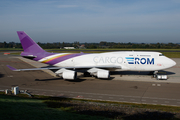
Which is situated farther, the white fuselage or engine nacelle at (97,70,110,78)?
the white fuselage

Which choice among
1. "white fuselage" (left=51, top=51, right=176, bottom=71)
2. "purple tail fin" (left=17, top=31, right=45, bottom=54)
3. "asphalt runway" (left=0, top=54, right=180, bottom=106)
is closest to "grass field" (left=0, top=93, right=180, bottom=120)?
"asphalt runway" (left=0, top=54, right=180, bottom=106)

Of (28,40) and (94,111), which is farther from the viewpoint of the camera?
(28,40)

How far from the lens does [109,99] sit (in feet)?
59.1

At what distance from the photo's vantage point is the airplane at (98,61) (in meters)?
27.1

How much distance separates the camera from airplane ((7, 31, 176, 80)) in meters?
27.1

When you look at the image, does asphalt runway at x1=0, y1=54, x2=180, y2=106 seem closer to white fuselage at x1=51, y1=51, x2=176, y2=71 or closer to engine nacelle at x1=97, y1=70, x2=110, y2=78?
engine nacelle at x1=97, y1=70, x2=110, y2=78

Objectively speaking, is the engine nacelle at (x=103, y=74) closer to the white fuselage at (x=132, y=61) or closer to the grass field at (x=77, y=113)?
the white fuselage at (x=132, y=61)

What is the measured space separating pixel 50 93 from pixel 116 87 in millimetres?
9165

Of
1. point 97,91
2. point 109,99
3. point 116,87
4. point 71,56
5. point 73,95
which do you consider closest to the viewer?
point 109,99

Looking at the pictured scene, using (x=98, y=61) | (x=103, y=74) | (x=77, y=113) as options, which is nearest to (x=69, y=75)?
(x=103, y=74)

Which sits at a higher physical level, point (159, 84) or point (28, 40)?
point (28, 40)

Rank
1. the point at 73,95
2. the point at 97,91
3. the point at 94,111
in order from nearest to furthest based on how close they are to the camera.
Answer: the point at 94,111, the point at 73,95, the point at 97,91

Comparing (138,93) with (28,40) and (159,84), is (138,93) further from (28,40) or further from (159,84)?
(28,40)

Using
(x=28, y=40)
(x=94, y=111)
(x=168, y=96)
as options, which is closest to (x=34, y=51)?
(x=28, y=40)
